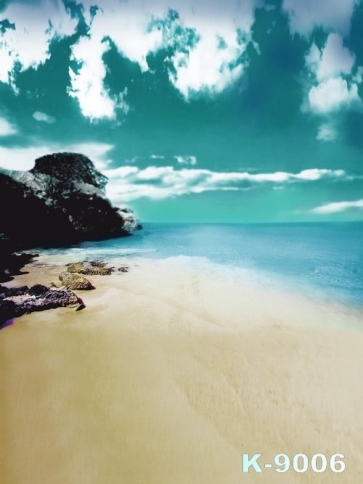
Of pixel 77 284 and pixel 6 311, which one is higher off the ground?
pixel 6 311

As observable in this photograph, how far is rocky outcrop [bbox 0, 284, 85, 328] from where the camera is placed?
10586mm

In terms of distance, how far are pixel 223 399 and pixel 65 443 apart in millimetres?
3410

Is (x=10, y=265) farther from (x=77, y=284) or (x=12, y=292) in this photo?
(x=12, y=292)

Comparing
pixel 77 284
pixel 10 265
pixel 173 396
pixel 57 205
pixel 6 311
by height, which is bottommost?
pixel 173 396

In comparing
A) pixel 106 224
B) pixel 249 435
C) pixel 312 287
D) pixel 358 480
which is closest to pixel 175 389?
pixel 249 435

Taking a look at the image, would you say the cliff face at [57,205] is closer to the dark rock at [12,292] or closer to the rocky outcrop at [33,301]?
the dark rock at [12,292]

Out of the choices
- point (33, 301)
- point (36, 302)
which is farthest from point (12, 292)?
point (36, 302)

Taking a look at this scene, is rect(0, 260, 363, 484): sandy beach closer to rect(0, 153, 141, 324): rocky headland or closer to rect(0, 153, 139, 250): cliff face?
rect(0, 153, 141, 324): rocky headland

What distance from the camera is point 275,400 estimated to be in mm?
6363

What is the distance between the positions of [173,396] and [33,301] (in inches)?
311

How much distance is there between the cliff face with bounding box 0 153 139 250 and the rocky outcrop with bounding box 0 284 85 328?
27067 millimetres

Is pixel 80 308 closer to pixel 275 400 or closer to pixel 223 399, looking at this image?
pixel 223 399

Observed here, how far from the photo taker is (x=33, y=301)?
37.4 ft

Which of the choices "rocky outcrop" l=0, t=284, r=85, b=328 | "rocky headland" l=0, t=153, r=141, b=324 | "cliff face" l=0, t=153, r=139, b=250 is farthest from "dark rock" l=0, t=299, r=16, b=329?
"cliff face" l=0, t=153, r=139, b=250
